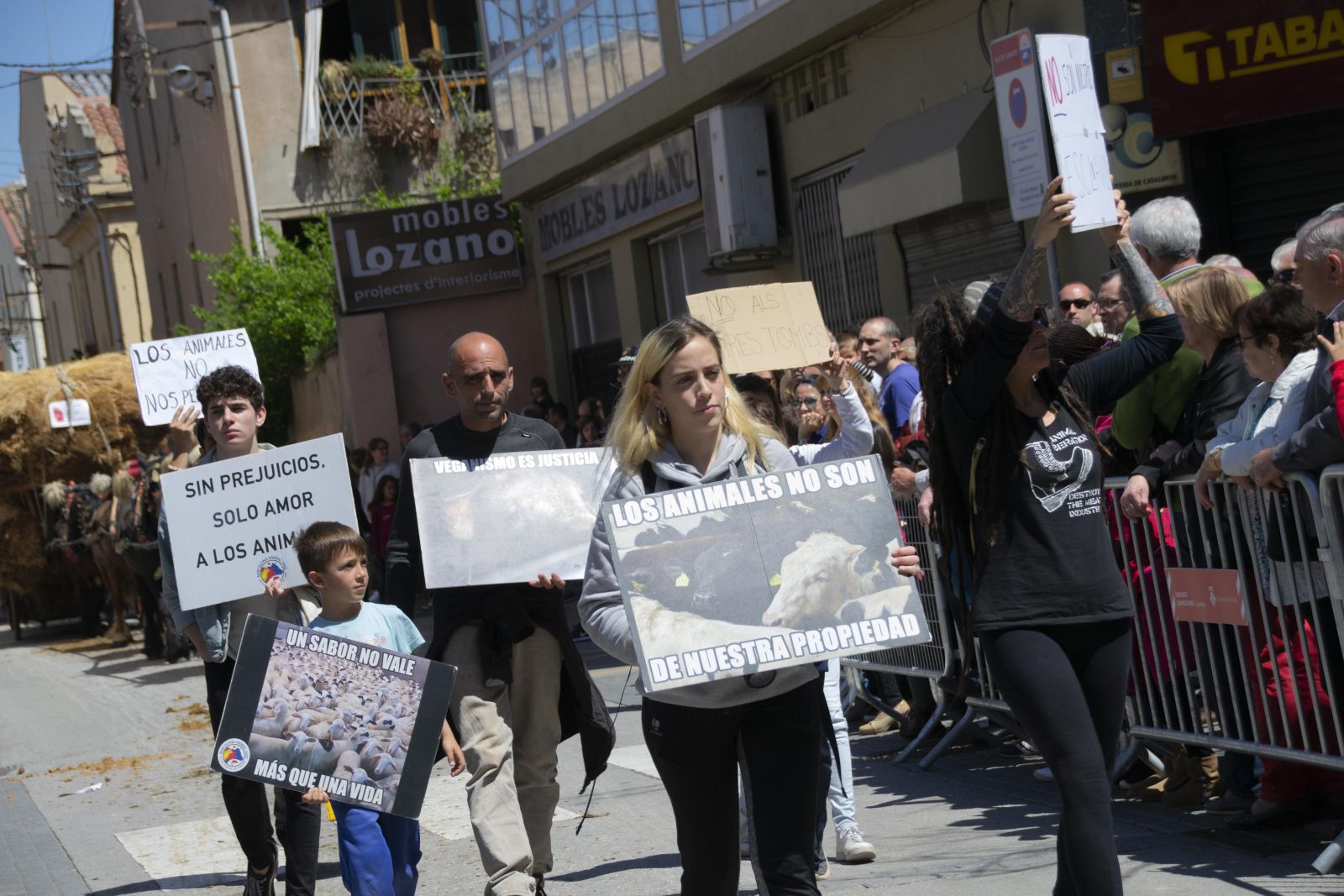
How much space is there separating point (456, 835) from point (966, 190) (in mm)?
6725

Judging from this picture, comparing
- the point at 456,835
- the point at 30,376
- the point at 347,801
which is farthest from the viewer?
the point at 30,376

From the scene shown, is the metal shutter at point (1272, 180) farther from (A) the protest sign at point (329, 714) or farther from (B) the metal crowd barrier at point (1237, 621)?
(A) the protest sign at point (329, 714)

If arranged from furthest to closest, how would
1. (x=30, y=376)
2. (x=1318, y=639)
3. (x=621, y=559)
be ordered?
(x=30, y=376) → (x=1318, y=639) → (x=621, y=559)

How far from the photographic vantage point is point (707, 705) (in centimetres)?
388

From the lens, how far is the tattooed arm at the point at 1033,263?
159 inches

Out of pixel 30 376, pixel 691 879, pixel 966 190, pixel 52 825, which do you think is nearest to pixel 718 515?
pixel 691 879

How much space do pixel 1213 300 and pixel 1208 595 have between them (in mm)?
1112

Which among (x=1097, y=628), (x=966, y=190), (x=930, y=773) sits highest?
(x=966, y=190)

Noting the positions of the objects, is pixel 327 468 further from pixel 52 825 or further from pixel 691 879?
pixel 52 825

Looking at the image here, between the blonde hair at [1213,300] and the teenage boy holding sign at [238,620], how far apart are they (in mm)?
3514

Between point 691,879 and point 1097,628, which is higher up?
point 1097,628

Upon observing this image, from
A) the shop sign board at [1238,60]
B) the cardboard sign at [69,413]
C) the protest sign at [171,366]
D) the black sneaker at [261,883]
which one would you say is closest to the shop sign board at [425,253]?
the cardboard sign at [69,413]

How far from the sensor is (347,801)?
4910 millimetres

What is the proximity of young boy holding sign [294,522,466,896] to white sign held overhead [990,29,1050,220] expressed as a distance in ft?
17.6
